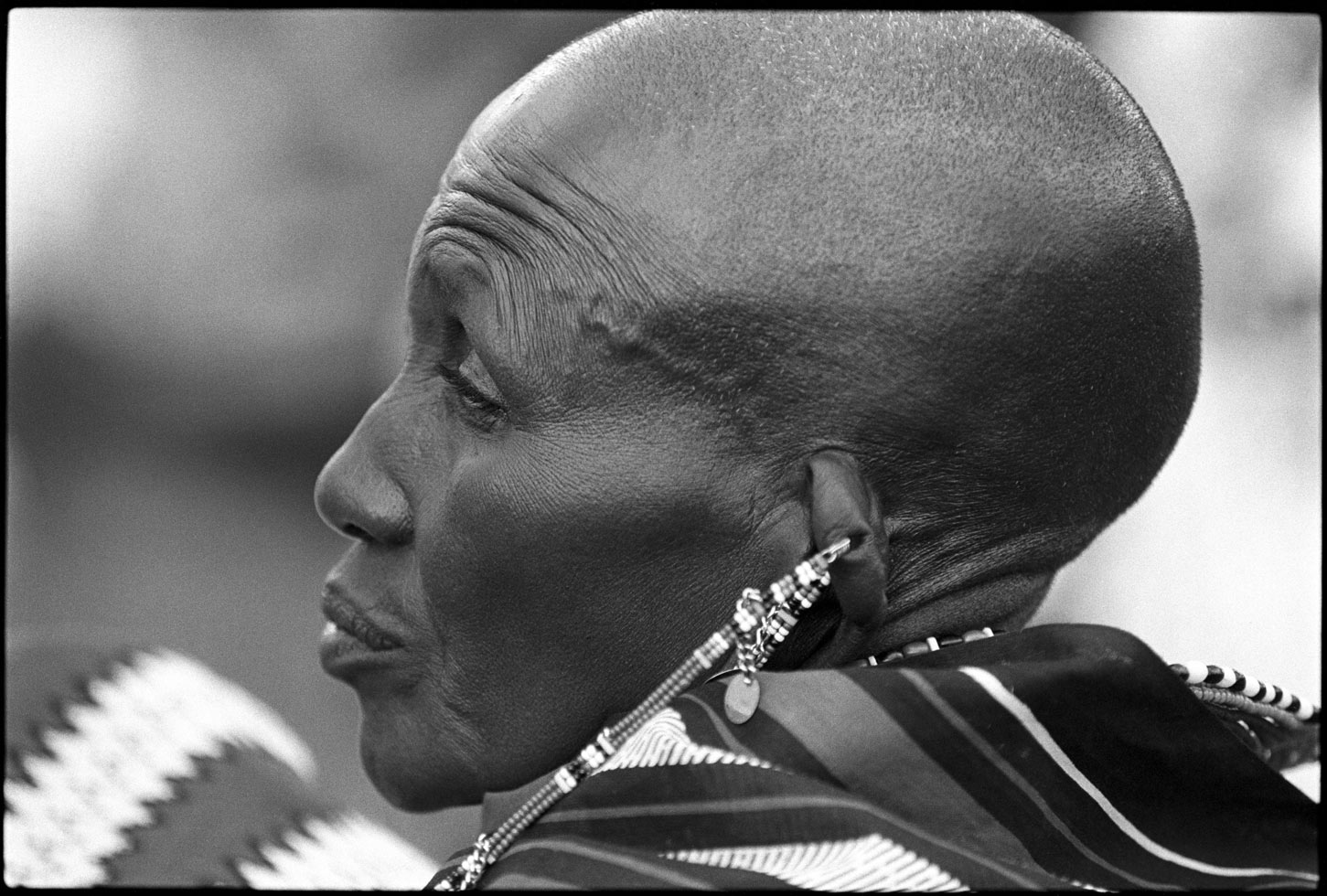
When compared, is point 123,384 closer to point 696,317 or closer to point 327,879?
point 327,879

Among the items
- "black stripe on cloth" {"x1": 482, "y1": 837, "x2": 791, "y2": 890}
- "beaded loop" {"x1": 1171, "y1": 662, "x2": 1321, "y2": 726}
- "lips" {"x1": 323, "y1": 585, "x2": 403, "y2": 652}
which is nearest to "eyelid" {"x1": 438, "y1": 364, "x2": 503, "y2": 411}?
"lips" {"x1": 323, "y1": 585, "x2": 403, "y2": 652}

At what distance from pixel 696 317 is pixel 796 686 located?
0.42 m

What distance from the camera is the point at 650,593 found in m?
1.93

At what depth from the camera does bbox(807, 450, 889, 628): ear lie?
1873 mm

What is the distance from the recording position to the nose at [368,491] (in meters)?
2.06

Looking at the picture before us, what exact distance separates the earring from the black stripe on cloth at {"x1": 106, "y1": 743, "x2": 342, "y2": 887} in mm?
1139

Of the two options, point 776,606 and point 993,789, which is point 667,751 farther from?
point 993,789

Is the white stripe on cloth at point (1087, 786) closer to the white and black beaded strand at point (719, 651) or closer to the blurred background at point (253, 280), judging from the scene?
the white and black beaded strand at point (719, 651)

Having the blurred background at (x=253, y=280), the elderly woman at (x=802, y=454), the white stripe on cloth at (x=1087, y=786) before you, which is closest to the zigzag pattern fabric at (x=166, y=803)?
the elderly woman at (x=802, y=454)

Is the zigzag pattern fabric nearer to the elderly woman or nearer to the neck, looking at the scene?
the elderly woman

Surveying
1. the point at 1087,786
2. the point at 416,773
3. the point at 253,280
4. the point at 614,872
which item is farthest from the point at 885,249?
the point at 253,280

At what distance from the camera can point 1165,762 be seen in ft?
6.00

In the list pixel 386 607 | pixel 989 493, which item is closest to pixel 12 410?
A: pixel 386 607

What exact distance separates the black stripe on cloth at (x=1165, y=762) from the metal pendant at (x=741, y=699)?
0.25 metres
